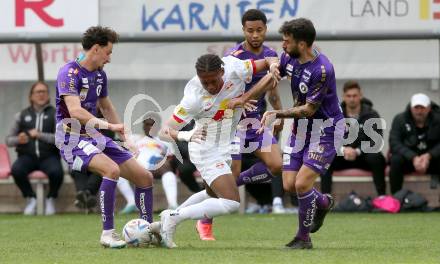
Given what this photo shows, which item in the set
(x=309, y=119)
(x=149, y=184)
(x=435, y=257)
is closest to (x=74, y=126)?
(x=149, y=184)

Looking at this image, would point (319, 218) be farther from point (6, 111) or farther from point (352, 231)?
point (6, 111)

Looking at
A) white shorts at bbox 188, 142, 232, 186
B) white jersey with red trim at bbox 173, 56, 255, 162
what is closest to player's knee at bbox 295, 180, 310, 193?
white shorts at bbox 188, 142, 232, 186

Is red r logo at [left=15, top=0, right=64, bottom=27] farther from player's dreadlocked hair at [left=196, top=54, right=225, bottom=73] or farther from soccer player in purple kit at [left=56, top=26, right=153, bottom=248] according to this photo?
player's dreadlocked hair at [left=196, top=54, right=225, bottom=73]

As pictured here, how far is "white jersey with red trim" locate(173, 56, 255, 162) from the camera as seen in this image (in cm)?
905

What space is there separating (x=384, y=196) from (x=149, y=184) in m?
5.30

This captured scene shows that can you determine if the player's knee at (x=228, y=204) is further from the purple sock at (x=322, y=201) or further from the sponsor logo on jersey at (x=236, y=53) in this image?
the sponsor logo on jersey at (x=236, y=53)

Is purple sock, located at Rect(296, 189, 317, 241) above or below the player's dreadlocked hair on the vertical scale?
below

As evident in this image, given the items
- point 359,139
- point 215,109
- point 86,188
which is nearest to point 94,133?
point 215,109

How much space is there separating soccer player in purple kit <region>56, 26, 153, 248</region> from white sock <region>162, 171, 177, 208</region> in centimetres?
434

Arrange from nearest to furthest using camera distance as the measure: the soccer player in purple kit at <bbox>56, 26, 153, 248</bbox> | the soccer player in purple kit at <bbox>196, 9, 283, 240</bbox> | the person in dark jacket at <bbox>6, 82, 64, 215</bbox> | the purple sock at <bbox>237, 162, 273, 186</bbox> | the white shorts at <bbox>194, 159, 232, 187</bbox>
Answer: the white shorts at <bbox>194, 159, 232, 187</bbox>
the soccer player in purple kit at <bbox>56, 26, 153, 248</bbox>
the soccer player in purple kit at <bbox>196, 9, 283, 240</bbox>
the purple sock at <bbox>237, 162, 273, 186</bbox>
the person in dark jacket at <bbox>6, 82, 64, 215</bbox>

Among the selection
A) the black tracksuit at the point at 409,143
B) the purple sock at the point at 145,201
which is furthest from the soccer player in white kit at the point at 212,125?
the black tracksuit at the point at 409,143

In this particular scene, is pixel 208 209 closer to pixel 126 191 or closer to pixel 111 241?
pixel 111 241

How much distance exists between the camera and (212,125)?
30.7 ft

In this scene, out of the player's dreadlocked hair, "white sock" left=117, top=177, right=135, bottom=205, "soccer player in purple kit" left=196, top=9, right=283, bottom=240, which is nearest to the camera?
the player's dreadlocked hair
